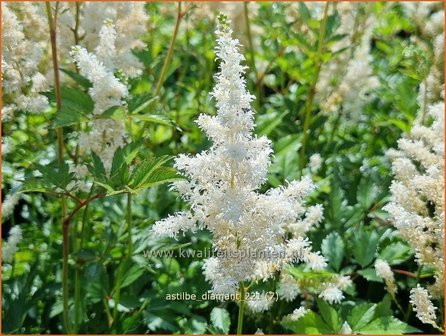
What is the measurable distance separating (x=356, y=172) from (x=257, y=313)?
0.84 meters

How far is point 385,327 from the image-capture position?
1.88 metres

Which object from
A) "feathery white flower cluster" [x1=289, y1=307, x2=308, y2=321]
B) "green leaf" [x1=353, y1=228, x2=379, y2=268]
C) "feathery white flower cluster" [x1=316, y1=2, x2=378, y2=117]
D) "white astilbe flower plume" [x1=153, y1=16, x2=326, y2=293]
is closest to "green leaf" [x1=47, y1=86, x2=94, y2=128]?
"white astilbe flower plume" [x1=153, y1=16, x2=326, y2=293]

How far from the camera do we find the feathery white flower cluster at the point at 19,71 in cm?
198

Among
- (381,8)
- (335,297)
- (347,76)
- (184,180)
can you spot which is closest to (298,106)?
(347,76)

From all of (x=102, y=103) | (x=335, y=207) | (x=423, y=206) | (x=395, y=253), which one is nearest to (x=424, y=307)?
(x=423, y=206)

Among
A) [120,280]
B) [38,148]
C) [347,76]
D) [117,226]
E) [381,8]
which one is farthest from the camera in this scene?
[381,8]

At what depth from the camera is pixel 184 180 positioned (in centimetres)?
163

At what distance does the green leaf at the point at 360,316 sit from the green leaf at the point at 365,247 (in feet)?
0.63

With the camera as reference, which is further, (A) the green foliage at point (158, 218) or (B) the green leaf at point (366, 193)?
(B) the green leaf at point (366, 193)

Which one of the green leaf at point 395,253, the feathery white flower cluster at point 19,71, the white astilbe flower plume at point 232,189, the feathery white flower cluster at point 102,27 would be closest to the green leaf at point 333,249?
the green leaf at point 395,253

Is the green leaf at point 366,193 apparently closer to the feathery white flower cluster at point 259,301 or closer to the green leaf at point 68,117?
the feathery white flower cluster at point 259,301

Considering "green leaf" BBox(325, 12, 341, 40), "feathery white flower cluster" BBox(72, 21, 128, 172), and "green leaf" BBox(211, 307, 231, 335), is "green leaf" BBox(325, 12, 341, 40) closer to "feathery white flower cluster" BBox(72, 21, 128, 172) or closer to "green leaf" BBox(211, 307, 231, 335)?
"feathery white flower cluster" BBox(72, 21, 128, 172)

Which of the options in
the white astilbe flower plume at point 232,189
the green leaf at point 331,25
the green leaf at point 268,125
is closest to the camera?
the white astilbe flower plume at point 232,189

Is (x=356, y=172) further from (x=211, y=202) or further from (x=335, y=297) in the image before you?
(x=211, y=202)
